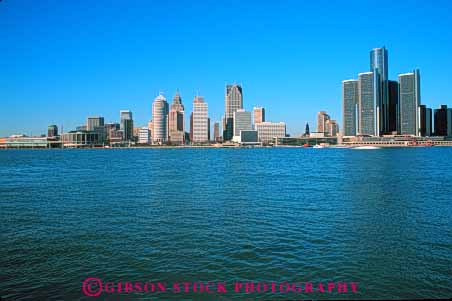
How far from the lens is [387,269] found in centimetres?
1504

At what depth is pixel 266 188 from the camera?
133 ft

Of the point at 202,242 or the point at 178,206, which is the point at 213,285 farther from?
the point at 178,206

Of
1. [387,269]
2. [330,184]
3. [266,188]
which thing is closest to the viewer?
[387,269]

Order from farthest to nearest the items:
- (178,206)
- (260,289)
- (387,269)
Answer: (178,206) < (387,269) < (260,289)

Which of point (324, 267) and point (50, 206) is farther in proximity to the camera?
point (50, 206)

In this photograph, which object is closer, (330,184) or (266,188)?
(266,188)

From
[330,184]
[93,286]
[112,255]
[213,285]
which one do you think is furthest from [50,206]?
[330,184]

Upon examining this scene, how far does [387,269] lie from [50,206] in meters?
25.5

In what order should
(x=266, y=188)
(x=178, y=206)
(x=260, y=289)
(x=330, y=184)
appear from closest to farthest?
(x=260, y=289)
(x=178, y=206)
(x=266, y=188)
(x=330, y=184)

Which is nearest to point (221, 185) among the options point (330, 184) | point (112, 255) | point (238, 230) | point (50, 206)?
point (330, 184)

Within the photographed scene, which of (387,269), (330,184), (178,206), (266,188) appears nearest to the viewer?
(387,269)

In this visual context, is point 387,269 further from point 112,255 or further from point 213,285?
point 112,255

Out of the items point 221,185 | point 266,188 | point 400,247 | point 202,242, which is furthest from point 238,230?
point 221,185

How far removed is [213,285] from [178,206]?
16054 mm
